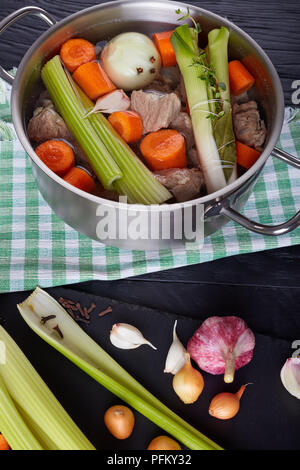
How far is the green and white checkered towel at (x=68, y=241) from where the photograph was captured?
155 centimetres

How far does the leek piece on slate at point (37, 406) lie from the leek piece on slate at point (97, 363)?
0.26 ft

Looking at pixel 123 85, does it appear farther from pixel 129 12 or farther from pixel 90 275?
pixel 90 275

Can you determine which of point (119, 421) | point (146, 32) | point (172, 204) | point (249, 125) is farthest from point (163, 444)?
point (146, 32)

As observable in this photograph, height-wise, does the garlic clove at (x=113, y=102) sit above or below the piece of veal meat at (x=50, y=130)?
above

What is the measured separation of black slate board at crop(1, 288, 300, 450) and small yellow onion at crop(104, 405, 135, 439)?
0.07ft

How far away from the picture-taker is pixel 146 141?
4.86ft

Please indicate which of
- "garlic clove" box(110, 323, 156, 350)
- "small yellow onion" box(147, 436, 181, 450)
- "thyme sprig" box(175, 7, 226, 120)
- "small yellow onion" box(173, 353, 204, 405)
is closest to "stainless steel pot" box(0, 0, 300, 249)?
"thyme sprig" box(175, 7, 226, 120)

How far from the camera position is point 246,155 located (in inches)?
58.1

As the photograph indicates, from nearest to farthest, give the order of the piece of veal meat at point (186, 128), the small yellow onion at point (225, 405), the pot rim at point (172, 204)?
the pot rim at point (172, 204) < the small yellow onion at point (225, 405) < the piece of veal meat at point (186, 128)

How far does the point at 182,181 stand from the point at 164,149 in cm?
10

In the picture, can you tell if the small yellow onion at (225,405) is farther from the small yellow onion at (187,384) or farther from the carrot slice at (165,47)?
the carrot slice at (165,47)

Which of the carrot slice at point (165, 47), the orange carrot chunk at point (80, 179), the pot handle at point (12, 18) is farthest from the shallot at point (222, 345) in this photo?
the pot handle at point (12, 18)

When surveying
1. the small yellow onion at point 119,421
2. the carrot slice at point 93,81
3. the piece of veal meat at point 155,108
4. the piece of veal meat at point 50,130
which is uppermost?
the carrot slice at point 93,81

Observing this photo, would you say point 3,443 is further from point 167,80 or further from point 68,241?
point 167,80
